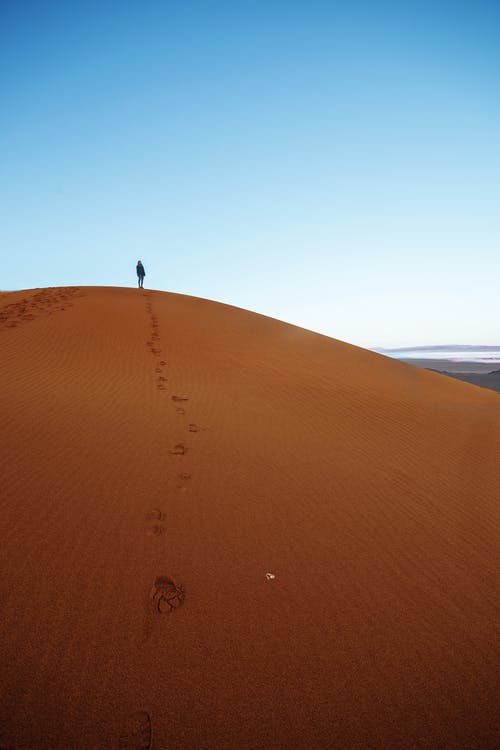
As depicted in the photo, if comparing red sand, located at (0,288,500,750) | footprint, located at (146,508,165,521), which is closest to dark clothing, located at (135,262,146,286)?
red sand, located at (0,288,500,750)

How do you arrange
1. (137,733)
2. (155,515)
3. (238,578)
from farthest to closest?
1. (155,515)
2. (238,578)
3. (137,733)

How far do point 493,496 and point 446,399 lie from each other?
18.4 feet

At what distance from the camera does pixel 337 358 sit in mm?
11109

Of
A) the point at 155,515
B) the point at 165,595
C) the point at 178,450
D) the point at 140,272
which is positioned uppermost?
the point at 140,272

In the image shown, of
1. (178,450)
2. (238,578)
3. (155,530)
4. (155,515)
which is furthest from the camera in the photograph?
(178,450)

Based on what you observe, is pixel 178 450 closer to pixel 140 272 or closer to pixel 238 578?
pixel 238 578

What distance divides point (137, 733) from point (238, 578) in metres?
0.97

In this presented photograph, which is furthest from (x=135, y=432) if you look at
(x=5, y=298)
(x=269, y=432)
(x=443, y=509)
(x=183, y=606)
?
(x=5, y=298)

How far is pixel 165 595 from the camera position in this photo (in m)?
2.26

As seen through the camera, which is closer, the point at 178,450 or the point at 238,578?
the point at 238,578

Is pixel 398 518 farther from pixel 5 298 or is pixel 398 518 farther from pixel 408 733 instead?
pixel 5 298

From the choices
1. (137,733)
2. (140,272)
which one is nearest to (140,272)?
(140,272)

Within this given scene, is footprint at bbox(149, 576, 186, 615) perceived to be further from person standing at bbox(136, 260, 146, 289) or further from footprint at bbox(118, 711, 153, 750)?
person standing at bbox(136, 260, 146, 289)

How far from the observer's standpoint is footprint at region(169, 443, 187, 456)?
13.2 ft
